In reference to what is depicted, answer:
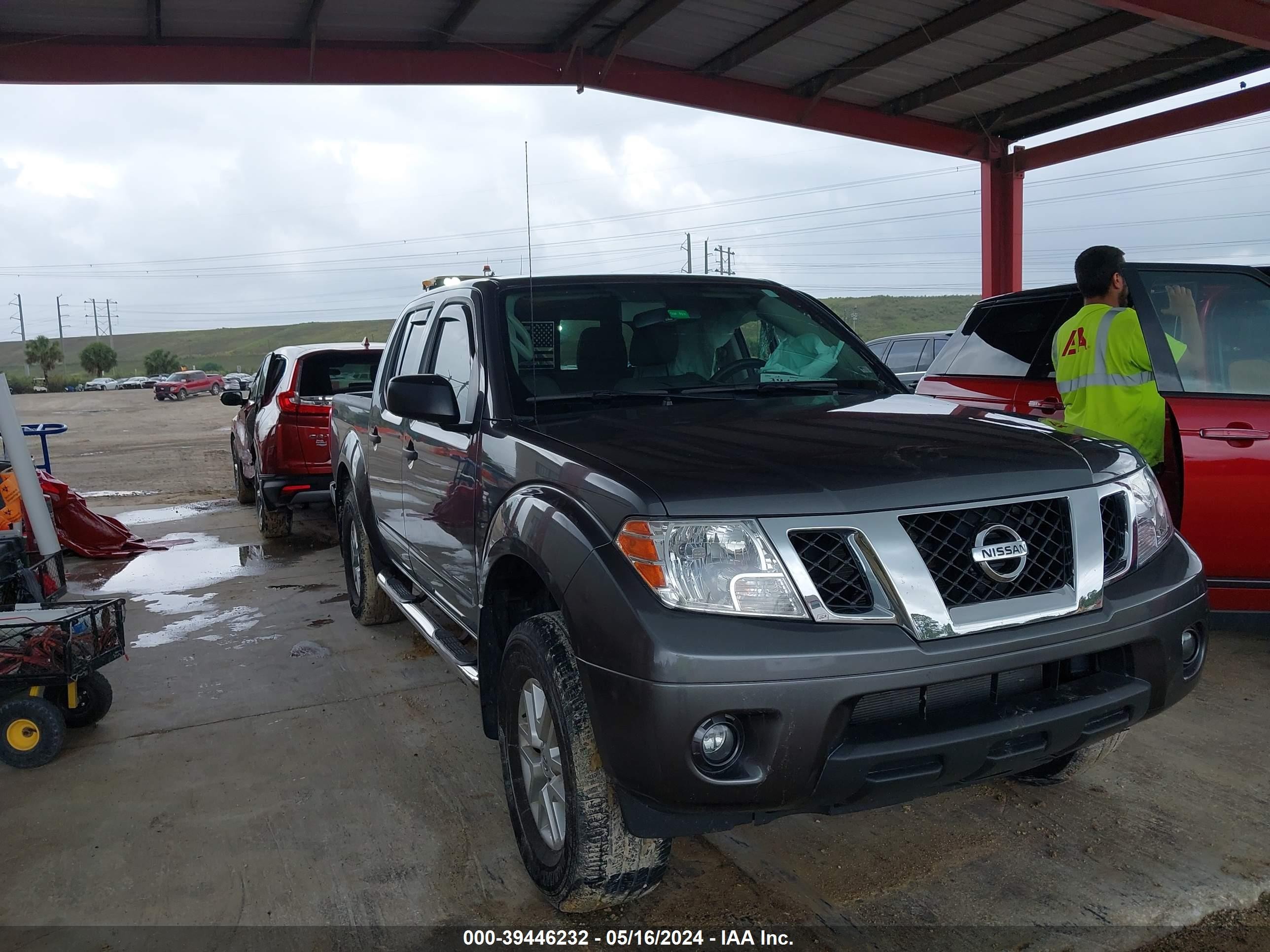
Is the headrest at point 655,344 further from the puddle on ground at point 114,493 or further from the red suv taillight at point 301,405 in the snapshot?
the puddle on ground at point 114,493

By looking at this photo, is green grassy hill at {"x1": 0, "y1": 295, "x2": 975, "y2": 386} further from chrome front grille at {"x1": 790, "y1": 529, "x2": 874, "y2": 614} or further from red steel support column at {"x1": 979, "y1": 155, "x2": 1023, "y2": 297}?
chrome front grille at {"x1": 790, "y1": 529, "x2": 874, "y2": 614}

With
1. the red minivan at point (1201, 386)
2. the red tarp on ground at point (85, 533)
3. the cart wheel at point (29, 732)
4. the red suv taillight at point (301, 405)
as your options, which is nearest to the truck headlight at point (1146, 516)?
the red minivan at point (1201, 386)

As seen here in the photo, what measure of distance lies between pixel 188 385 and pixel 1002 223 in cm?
4888

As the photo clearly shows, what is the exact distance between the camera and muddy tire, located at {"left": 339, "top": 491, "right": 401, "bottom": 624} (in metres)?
5.50

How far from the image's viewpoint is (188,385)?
53531mm

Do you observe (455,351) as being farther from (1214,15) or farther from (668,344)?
(1214,15)

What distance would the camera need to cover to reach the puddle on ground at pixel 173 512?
1070 cm

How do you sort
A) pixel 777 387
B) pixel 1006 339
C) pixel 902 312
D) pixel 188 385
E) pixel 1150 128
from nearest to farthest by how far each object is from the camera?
pixel 777 387 < pixel 1006 339 < pixel 1150 128 < pixel 188 385 < pixel 902 312

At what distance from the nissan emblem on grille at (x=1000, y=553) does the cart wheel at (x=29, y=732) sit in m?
3.63

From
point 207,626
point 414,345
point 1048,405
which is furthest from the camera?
Result: point 207,626

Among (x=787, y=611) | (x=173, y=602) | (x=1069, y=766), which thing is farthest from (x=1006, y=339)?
(x=173, y=602)

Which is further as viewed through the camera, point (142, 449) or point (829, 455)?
point (142, 449)

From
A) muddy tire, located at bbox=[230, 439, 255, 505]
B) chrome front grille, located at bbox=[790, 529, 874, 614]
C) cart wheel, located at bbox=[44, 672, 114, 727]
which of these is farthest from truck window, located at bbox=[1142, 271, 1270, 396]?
muddy tire, located at bbox=[230, 439, 255, 505]

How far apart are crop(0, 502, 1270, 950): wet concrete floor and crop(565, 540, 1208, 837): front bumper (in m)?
0.60
